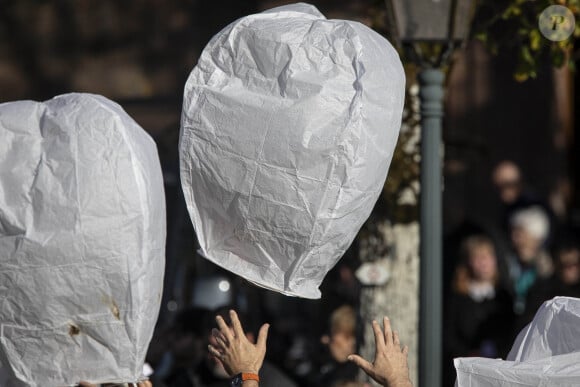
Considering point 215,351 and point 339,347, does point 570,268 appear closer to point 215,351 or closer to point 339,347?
point 339,347

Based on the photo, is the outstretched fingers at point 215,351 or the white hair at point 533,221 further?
the white hair at point 533,221

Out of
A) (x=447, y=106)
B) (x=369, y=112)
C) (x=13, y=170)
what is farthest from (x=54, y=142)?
(x=447, y=106)

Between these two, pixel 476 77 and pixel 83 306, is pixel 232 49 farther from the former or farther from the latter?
pixel 476 77

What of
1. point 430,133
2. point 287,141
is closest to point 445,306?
point 430,133

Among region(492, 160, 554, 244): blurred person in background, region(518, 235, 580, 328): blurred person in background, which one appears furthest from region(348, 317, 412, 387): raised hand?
region(492, 160, 554, 244): blurred person in background

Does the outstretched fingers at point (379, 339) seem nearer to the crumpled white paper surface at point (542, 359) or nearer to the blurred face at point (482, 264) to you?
the crumpled white paper surface at point (542, 359)

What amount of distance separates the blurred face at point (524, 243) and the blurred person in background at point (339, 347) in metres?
1.76

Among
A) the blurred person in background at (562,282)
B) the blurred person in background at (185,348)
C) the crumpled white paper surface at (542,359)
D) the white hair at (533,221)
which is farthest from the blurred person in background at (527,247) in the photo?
the crumpled white paper surface at (542,359)

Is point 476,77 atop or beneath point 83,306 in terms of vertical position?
beneath

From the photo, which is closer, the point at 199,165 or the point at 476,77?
the point at 199,165

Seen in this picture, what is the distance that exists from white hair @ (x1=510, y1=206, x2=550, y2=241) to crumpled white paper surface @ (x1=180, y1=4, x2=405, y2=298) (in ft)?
14.3

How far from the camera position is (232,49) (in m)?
3.94

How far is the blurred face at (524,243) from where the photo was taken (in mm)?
8195

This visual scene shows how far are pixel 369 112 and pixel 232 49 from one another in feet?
1.48
